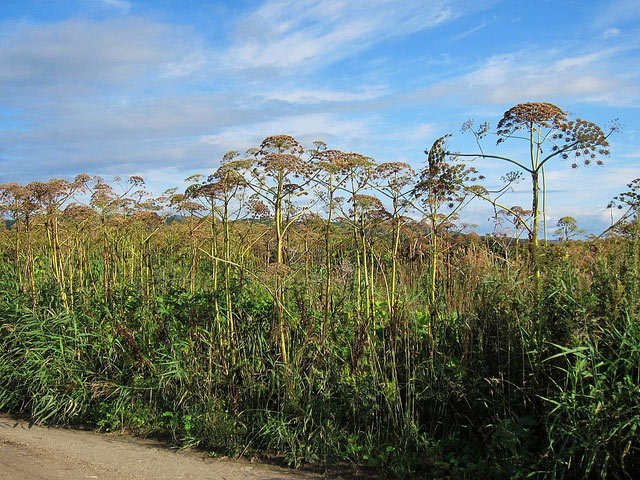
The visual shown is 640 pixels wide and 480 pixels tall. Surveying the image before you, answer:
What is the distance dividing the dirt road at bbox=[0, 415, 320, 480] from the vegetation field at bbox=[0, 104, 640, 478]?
0.21m

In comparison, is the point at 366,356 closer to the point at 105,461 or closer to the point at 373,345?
the point at 373,345

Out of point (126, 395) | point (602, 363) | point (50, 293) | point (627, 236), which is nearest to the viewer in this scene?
point (602, 363)

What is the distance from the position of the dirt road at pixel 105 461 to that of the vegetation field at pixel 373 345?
0.68 feet

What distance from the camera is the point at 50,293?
286 inches

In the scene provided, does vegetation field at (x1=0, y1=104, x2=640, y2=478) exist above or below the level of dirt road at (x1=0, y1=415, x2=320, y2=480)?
above

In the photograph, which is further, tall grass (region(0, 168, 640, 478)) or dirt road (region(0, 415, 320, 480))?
dirt road (region(0, 415, 320, 480))

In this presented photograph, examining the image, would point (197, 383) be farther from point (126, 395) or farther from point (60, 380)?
point (60, 380)

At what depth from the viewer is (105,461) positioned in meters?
5.13

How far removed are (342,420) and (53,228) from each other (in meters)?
4.36

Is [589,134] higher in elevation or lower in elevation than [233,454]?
higher

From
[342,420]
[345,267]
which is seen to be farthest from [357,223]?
[342,420]

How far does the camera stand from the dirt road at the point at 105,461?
481 cm

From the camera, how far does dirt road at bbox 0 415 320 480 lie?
4.81 m

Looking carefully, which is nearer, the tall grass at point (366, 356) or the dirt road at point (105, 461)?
the tall grass at point (366, 356)
